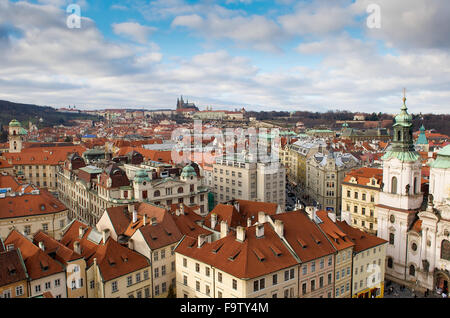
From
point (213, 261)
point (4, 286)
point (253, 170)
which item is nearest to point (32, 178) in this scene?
point (253, 170)

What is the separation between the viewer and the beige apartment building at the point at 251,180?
6531 cm

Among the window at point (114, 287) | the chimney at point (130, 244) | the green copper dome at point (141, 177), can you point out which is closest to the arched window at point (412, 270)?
the chimney at point (130, 244)

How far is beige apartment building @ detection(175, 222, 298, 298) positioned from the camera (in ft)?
96.8

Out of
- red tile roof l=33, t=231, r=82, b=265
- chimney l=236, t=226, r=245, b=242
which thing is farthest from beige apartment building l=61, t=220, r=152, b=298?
chimney l=236, t=226, r=245, b=242

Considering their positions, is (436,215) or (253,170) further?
(253,170)

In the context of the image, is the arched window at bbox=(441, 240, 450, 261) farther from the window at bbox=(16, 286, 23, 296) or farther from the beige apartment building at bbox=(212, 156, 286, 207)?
the window at bbox=(16, 286, 23, 296)

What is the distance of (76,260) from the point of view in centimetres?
3259

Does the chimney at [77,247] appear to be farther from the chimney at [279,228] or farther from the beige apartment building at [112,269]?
the chimney at [279,228]

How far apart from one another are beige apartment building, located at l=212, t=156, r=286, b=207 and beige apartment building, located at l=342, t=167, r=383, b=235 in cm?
1204

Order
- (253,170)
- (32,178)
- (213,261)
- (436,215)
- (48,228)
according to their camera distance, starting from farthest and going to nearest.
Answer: (32,178) → (253,170) → (48,228) → (436,215) → (213,261)

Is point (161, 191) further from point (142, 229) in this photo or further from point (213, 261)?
point (213, 261)

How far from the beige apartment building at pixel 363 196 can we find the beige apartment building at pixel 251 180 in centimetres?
1204

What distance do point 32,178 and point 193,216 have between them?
6683 centimetres
